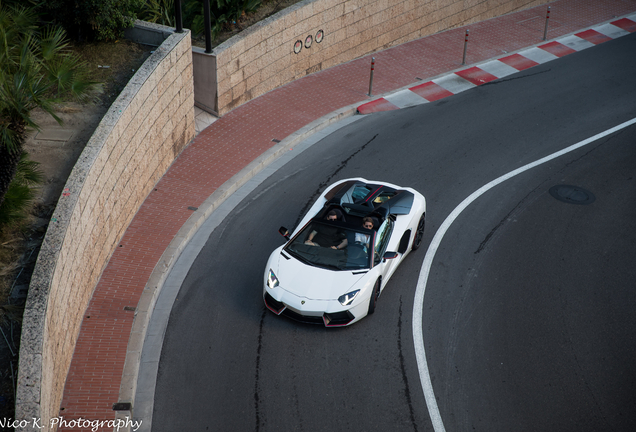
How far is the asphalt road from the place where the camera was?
8.29m

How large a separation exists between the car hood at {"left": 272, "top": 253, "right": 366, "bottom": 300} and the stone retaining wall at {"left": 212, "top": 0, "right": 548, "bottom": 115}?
6.92m

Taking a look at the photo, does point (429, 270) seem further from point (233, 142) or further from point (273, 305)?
point (233, 142)

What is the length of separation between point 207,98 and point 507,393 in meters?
10.0

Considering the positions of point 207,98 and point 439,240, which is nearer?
point 439,240

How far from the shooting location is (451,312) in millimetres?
9938

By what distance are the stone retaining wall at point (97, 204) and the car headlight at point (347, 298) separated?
12.4ft

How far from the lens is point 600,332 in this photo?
9586 mm

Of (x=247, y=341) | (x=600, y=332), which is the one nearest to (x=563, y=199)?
(x=600, y=332)

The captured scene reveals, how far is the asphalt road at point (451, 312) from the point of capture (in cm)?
829

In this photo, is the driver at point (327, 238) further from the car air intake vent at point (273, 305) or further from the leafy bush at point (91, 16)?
the leafy bush at point (91, 16)

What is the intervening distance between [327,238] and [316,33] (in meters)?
9.03

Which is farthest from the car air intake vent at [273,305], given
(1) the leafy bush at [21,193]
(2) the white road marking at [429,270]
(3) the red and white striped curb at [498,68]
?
(3) the red and white striped curb at [498,68]

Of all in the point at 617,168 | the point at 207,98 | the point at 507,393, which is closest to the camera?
the point at 507,393

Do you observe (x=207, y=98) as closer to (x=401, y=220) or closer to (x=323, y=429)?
(x=401, y=220)
